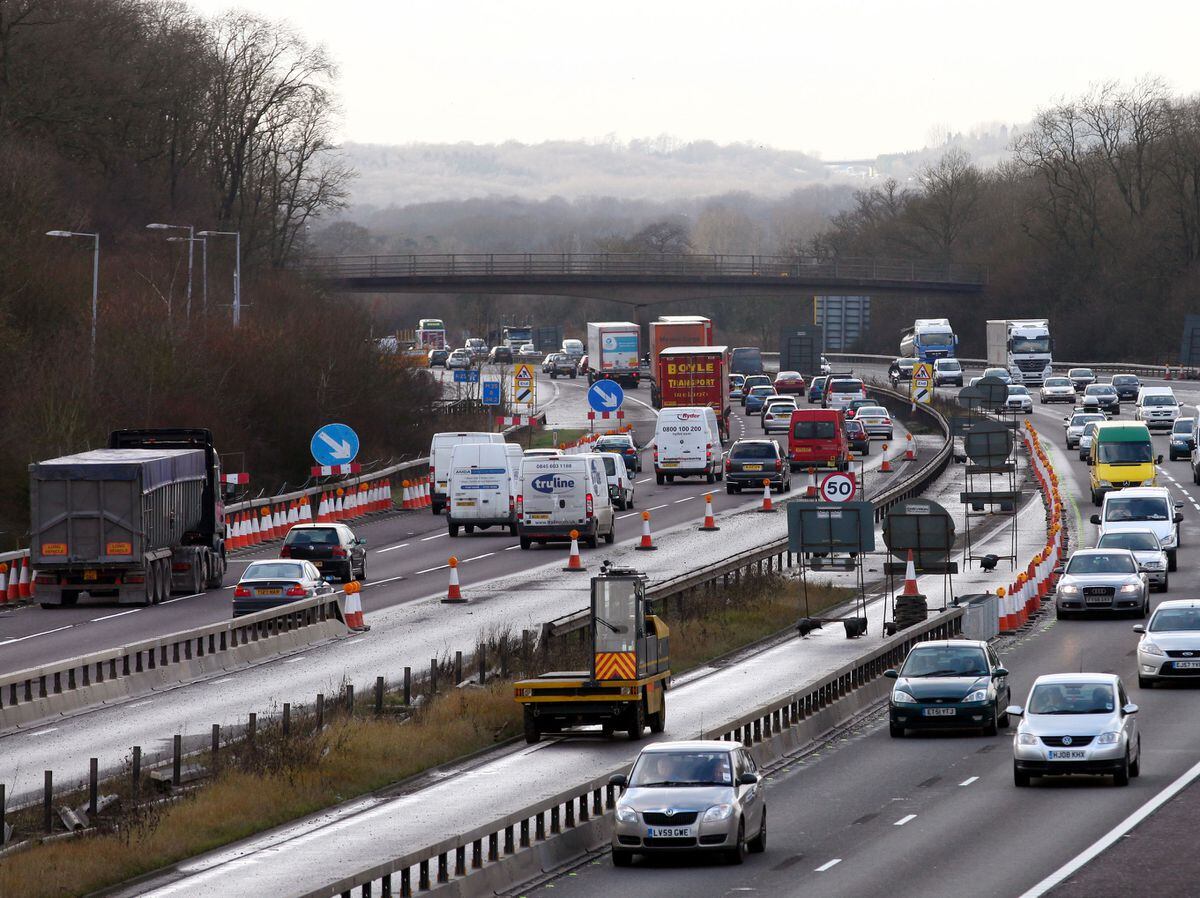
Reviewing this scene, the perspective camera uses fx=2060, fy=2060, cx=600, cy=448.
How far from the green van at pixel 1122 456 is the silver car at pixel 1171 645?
95.1ft

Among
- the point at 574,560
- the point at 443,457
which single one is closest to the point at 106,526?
the point at 574,560

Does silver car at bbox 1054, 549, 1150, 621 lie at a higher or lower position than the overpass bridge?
lower

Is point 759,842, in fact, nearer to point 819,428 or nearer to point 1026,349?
point 819,428

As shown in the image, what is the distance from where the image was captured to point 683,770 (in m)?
20.9

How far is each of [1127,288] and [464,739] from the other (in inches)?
5066

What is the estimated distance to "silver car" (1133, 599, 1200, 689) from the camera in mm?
32719

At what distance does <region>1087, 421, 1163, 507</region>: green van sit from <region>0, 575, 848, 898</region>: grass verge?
28.3 m

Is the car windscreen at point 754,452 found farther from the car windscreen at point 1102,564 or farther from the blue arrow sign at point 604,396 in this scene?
the car windscreen at point 1102,564

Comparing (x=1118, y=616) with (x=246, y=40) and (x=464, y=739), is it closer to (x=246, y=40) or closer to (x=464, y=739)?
(x=464, y=739)

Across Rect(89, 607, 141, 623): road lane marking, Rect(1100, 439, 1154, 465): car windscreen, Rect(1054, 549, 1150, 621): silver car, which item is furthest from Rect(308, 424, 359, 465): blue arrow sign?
Rect(1100, 439, 1154, 465): car windscreen

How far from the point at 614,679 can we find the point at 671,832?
729 centimetres

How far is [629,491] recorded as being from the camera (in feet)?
213

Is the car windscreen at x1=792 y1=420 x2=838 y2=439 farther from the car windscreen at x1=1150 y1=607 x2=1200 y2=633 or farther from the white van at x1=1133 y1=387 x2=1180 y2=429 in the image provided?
the car windscreen at x1=1150 y1=607 x2=1200 y2=633

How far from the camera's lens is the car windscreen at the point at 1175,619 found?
108 ft
